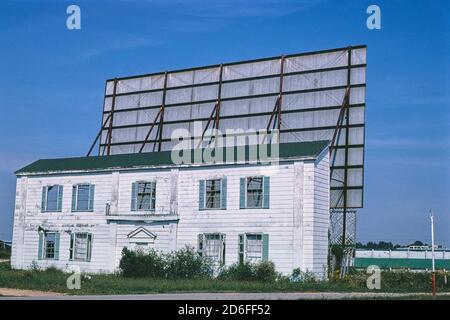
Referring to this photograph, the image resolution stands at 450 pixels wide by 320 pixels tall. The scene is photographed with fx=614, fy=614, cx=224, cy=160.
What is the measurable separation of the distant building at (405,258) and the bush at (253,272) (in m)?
41.9

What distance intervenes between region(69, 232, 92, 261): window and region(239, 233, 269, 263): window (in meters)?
9.51

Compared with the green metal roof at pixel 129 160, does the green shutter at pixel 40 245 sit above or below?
below

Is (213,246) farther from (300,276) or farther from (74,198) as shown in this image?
(74,198)

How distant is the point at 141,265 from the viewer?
29406mm

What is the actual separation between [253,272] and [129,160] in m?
10.8

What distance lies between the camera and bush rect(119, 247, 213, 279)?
2911 centimetres

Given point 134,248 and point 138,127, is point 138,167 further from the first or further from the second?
point 138,127

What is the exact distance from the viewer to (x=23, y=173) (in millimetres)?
37156

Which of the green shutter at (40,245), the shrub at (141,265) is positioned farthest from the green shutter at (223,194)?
the green shutter at (40,245)

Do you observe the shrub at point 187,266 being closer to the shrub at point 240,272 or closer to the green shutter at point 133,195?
the shrub at point 240,272

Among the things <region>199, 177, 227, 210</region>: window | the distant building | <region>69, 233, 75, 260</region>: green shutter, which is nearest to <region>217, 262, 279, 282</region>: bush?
<region>199, 177, 227, 210</region>: window

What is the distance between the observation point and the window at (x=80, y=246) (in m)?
34.2
